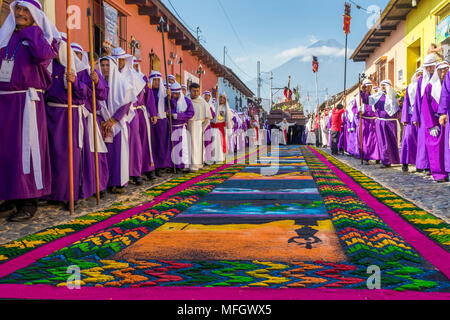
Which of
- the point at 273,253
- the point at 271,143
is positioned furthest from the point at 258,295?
the point at 271,143

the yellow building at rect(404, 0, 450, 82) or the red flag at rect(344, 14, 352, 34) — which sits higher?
the red flag at rect(344, 14, 352, 34)

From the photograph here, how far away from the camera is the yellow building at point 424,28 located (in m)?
10.4

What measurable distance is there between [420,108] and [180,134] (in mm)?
4223

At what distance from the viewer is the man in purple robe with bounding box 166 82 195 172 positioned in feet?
26.4

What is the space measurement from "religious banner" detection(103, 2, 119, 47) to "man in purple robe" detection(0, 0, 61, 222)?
510cm

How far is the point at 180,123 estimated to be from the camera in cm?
815

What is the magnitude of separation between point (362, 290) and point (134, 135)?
4.83 metres

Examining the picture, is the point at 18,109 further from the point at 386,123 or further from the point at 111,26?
the point at 386,123

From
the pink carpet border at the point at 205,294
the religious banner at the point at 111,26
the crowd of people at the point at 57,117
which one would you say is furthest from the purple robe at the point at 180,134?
the pink carpet border at the point at 205,294

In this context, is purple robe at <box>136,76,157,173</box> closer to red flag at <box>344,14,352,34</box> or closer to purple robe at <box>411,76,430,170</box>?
purple robe at <box>411,76,430,170</box>

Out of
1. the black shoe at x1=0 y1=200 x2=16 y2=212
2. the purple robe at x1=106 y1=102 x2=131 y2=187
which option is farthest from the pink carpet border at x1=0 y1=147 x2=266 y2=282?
the purple robe at x1=106 y1=102 x2=131 y2=187
